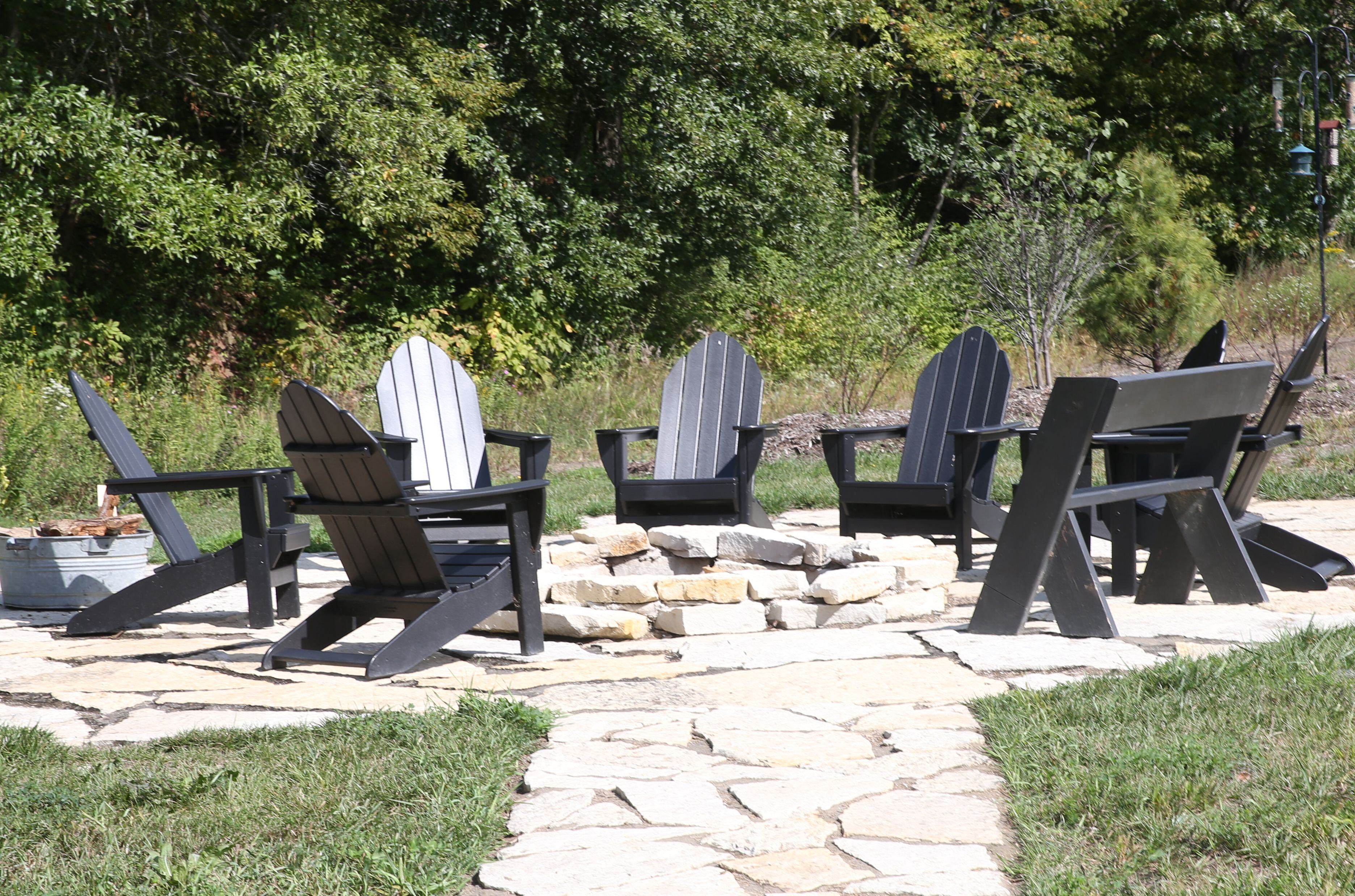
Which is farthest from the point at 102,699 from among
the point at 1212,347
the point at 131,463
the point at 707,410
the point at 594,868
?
the point at 1212,347

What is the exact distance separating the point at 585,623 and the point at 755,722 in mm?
1230

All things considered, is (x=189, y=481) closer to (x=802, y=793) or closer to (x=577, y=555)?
(x=577, y=555)

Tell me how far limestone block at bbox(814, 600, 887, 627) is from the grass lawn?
150cm

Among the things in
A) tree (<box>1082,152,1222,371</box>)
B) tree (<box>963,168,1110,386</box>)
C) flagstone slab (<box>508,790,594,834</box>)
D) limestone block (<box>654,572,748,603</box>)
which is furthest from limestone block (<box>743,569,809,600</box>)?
tree (<box>1082,152,1222,371</box>)

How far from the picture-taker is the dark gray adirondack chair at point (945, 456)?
451cm

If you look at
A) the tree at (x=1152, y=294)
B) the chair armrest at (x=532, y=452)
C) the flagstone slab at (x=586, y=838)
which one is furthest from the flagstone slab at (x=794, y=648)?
the tree at (x=1152, y=294)

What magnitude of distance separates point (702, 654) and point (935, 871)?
1624 mm

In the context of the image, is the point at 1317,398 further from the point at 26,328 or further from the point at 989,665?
the point at 26,328

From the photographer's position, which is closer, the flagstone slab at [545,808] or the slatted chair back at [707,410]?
the flagstone slab at [545,808]

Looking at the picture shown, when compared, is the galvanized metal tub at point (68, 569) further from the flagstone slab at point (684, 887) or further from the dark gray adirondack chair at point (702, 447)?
the flagstone slab at point (684, 887)

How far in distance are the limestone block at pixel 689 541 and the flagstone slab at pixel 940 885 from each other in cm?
265

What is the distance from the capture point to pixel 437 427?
4.95m

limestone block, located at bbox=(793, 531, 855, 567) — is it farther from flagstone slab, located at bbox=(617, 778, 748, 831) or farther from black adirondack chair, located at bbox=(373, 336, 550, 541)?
flagstone slab, located at bbox=(617, 778, 748, 831)

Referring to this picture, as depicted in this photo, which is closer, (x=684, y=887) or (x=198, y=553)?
(x=684, y=887)
